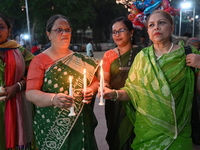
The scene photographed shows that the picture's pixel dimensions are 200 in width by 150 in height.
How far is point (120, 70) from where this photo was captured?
9.11 feet

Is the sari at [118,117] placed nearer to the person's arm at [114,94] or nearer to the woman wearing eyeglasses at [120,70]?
the woman wearing eyeglasses at [120,70]

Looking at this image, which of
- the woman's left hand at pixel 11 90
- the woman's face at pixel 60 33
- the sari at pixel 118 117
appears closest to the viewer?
the woman's face at pixel 60 33

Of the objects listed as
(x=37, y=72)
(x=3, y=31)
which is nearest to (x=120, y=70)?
(x=37, y=72)

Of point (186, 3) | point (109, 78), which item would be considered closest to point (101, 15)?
point (186, 3)

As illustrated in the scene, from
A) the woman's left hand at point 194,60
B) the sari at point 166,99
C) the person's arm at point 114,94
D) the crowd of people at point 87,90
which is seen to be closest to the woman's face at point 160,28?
the crowd of people at point 87,90

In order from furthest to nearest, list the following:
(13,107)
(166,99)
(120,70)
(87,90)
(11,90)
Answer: (120,70), (13,107), (11,90), (166,99), (87,90)

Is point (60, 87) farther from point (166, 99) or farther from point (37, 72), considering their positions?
point (166, 99)

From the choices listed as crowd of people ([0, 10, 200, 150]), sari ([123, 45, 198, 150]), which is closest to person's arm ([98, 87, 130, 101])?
crowd of people ([0, 10, 200, 150])

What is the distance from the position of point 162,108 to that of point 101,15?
1335 inches

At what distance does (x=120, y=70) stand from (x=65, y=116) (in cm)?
97

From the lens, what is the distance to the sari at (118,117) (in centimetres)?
275

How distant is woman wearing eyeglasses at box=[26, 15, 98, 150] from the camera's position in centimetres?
211

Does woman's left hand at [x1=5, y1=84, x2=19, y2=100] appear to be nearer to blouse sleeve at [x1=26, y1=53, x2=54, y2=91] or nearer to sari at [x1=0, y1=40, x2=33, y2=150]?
sari at [x1=0, y1=40, x2=33, y2=150]

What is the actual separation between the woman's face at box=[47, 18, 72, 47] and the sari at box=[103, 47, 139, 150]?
80 centimetres
